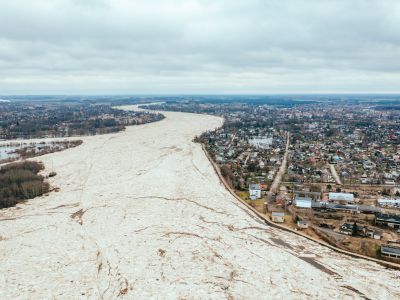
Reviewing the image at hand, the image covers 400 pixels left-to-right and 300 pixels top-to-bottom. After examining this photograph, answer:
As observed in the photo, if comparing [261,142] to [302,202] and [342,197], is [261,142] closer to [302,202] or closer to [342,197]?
[342,197]

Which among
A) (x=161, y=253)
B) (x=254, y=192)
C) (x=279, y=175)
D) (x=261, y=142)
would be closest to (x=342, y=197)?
(x=254, y=192)

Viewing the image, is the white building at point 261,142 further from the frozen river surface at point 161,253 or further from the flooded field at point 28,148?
the flooded field at point 28,148

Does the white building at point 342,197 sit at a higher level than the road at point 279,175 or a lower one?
higher

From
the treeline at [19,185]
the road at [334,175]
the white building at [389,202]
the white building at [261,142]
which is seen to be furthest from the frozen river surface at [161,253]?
the white building at [261,142]

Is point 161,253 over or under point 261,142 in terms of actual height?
under

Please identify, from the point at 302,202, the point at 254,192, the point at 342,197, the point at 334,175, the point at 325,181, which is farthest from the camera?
the point at 334,175

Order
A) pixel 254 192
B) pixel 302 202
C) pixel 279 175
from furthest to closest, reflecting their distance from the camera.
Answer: pixel 279 175, pixel 254 192, pixel 302 202

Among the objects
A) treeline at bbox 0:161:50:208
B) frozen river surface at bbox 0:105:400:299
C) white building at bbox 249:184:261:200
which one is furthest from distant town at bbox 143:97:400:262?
treeline at bbox 0:161:50:208
